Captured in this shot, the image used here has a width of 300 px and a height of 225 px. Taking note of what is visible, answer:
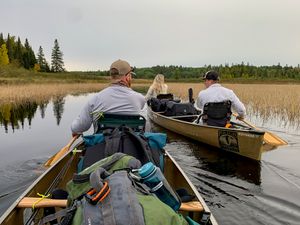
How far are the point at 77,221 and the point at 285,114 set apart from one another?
45.1 feet

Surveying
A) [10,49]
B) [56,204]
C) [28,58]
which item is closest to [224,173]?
[56,204]

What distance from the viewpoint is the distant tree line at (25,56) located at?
76.4 metres

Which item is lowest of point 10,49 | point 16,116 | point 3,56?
point 16,116

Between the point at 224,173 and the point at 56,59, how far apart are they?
10027cm

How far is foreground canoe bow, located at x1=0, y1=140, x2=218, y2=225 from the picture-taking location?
3045 mm

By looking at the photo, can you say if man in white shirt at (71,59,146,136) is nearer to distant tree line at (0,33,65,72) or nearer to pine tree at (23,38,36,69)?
distant tree line at (0,33,65,72)

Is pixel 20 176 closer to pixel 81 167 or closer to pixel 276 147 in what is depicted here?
pixel 81 167

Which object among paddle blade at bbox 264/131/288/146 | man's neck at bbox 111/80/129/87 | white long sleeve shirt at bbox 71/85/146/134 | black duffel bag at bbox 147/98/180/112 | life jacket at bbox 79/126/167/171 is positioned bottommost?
paddle blade at bbox 264/131/288/146

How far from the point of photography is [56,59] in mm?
101438

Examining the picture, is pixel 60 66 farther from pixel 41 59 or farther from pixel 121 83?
pixel 121 83

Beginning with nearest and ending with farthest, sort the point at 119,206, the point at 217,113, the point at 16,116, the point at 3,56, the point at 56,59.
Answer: the point at 119,206, the point at 217,113, the point at 16,116, the point at 3,56, the point at 56,59

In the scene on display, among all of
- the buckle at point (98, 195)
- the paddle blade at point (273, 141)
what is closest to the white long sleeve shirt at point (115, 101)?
the buckle at point (98, 195)

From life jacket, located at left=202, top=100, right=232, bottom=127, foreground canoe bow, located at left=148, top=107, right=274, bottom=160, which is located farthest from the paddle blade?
life jacket, located at left=202, top=100, right=232, bottom=127

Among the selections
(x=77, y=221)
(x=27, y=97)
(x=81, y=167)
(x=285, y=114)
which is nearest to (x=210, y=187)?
(x=81, y=167)
